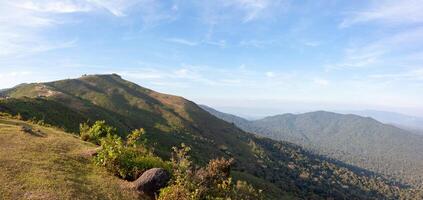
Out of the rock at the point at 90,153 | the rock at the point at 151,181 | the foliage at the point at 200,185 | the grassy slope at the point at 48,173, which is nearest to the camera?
the grassy slope at the point at 48,173

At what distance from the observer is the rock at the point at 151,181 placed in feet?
58.9

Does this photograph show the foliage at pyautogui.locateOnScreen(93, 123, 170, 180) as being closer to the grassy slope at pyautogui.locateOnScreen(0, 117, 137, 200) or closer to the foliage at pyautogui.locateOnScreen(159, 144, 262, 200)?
the grassy slope at pyautogui.locateOnScreen(0, 117, 137, 200)

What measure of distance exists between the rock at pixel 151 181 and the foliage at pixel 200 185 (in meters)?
0.56

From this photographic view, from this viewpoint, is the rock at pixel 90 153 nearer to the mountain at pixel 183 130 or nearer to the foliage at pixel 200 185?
the foliage at pixel 200 185

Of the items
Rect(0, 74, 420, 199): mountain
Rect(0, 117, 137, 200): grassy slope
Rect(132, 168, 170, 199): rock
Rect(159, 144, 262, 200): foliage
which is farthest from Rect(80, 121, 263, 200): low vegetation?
Rect(0, 74, 420, 199): mountain

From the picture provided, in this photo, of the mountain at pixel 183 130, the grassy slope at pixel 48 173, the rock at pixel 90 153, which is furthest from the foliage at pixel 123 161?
the mountain at pixel 183 130

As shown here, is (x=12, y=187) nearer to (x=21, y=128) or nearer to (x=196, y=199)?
(x=196, y=199)

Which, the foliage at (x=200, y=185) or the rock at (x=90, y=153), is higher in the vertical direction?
the rock at (x=90, y=153)

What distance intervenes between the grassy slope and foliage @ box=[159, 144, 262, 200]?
2.17m

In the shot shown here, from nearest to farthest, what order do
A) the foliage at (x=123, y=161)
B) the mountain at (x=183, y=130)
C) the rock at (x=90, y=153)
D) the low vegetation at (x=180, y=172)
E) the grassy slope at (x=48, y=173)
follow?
1. the grassy slope at (x=48, y=173)
2. the low vegetation at (x=180, y=172)
3. the foliage at (x=123, y=161)
4. the rock at (x=90, y=153)
5. the mountain at (x=183, y=130)

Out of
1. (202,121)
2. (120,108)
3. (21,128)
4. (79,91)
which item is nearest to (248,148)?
(202,121)

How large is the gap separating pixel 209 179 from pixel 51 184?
723cm

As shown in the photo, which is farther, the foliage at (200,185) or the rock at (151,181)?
the rock at (151,181)

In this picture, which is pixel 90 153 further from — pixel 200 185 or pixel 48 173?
pixel 200 185
